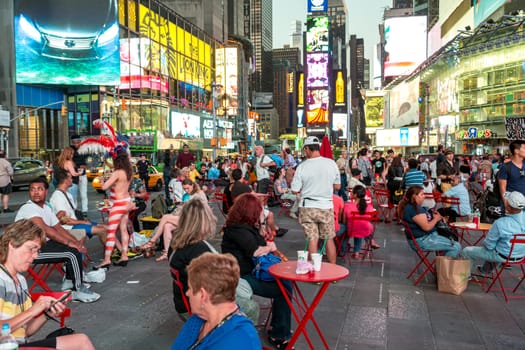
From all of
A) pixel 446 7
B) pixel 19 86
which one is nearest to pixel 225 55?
pixel 19 86

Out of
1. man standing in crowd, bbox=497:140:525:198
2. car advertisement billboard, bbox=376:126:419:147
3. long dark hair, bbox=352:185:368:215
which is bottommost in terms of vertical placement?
long dark hair, bbox=352:185:368:215

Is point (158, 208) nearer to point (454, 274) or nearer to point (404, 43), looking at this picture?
point (454, 274)

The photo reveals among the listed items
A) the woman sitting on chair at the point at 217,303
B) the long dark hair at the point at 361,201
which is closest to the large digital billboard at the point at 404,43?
the long dark hair at the point at 361,201

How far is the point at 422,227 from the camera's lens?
6488 mm

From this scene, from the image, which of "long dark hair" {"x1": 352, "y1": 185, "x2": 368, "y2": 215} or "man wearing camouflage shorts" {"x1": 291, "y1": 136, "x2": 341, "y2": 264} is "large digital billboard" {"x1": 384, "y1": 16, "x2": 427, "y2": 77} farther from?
"man wearing camouflage shorts" {"x1": 291, "y1": 136, "x2": 341, "y2": 264}

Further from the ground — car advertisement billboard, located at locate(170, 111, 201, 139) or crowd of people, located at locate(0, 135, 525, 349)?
car advertisement billboard, located at locate(170, 111, 201, 139)

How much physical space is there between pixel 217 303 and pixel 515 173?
6478mm

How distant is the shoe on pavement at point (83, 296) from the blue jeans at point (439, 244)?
434 centimetres

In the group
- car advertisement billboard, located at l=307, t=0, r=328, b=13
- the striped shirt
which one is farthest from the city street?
car advertisement billboard, located at l=307, t=0, r=328, b=13

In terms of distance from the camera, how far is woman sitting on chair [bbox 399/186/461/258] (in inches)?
256

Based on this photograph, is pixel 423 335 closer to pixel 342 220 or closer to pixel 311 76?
pixel 342 220

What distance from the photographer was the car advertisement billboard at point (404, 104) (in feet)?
245

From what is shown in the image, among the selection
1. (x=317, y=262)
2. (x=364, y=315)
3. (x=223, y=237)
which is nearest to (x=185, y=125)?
(x=364, y=315)

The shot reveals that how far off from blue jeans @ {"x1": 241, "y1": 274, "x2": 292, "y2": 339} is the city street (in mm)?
279
